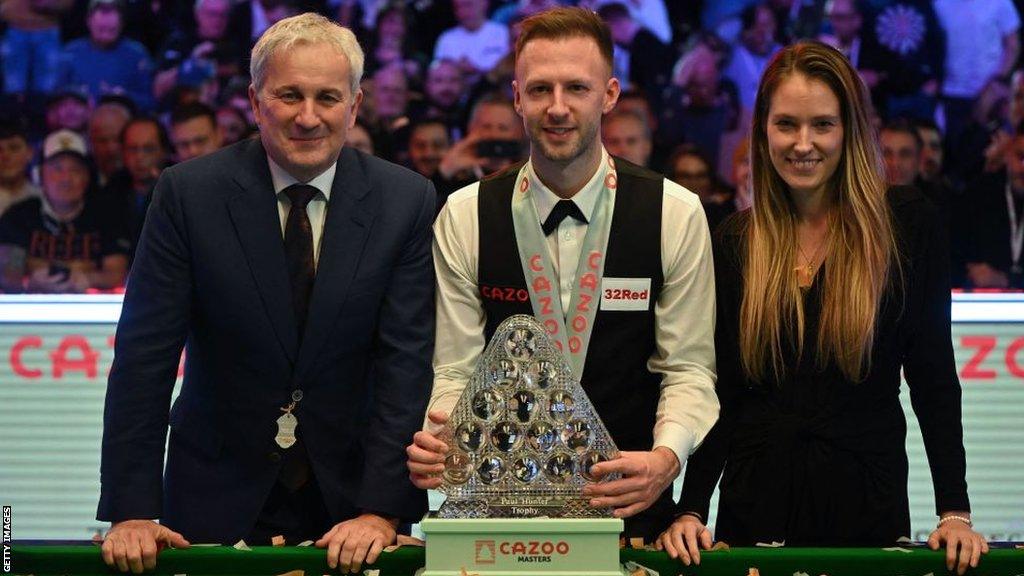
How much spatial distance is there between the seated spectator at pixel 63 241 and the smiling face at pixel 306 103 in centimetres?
340

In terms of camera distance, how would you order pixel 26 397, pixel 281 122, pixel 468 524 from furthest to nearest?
pixel 26 397 → pixel 281 122 → pixel 468 524

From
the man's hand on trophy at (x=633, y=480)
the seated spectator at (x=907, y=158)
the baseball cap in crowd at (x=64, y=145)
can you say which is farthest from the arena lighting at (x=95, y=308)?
the man's hand on trophy at (x=633, y=480)

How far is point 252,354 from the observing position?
2.66m

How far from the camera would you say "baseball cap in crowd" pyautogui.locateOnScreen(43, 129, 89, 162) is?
6.07 metres

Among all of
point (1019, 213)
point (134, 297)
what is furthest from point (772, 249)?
point (1019, 213)

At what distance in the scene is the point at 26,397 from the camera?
453 centimetres

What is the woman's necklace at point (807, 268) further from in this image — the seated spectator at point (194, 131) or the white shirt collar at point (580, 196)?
the seated spectator at point (194, 131)

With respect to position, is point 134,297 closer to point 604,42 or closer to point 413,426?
point 413,426

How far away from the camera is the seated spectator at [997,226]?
18.7ft

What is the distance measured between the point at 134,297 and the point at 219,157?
348 mm

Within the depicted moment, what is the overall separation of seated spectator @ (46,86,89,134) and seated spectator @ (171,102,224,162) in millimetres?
467

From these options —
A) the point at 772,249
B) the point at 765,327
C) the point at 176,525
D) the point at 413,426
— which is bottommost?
the point at 176,525

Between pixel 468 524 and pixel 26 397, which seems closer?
pixel 468 524

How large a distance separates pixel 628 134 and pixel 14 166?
9.22 feet
